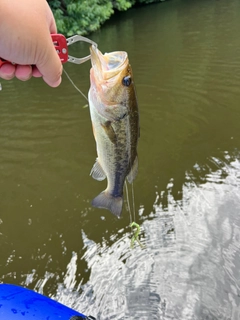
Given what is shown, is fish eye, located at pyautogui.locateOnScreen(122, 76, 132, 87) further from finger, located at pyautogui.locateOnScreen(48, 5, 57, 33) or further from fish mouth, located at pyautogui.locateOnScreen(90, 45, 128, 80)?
finger, located at pyautogui.locateOnScreen(48, 5, 57, 33)

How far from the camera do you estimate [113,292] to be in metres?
3.22

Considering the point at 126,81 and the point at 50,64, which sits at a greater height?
the point at 50,64

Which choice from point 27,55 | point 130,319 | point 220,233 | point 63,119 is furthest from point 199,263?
point 63,119

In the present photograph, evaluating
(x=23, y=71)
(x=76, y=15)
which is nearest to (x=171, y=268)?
(x=23, y=71)

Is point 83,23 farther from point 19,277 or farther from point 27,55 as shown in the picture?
point 27,55

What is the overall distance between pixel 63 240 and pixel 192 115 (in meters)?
3.45

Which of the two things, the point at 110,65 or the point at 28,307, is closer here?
the point at 110,65

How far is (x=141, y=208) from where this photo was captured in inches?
163

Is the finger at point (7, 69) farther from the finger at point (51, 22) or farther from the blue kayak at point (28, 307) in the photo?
the blue kayak at point (28, 307)

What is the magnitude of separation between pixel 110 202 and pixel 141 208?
192 centimetres

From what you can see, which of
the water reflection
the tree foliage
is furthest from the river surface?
the tree foliage

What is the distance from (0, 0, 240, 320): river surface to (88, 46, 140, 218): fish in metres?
1.50

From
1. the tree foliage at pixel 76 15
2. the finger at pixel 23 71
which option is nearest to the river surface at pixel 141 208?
the finger at pixel 23 71

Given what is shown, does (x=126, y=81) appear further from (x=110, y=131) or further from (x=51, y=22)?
(x=51, y=22)
